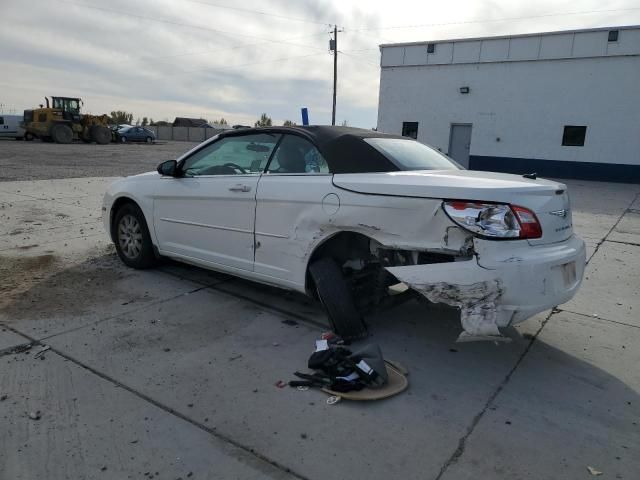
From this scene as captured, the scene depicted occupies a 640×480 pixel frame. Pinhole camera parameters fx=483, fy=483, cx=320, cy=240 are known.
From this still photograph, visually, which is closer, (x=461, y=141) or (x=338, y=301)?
(x=338, y=301)

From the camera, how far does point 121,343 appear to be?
11.6 ft

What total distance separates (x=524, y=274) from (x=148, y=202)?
3.68 m

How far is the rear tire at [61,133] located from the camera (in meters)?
31.2

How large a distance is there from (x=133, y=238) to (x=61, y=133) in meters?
30.9

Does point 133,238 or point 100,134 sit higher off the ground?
point 100,134

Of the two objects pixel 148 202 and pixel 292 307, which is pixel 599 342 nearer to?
pixel 292 307

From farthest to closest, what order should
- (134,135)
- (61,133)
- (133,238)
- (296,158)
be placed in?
(134,135), (61,133), (133,238), (296,158)

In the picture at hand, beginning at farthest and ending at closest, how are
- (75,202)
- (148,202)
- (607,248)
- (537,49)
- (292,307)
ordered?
(537,49) < (75,202) < (607,248) < (148,202) < (292,307)

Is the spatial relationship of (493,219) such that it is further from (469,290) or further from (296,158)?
(296,158)

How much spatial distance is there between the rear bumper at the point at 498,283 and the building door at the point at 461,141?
19.4 metres

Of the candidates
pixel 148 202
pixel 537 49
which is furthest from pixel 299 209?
pixel 537 49

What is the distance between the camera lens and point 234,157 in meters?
4.44

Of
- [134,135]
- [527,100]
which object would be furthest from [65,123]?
[527,100]

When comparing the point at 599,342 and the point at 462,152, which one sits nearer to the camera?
the point at 599,342
